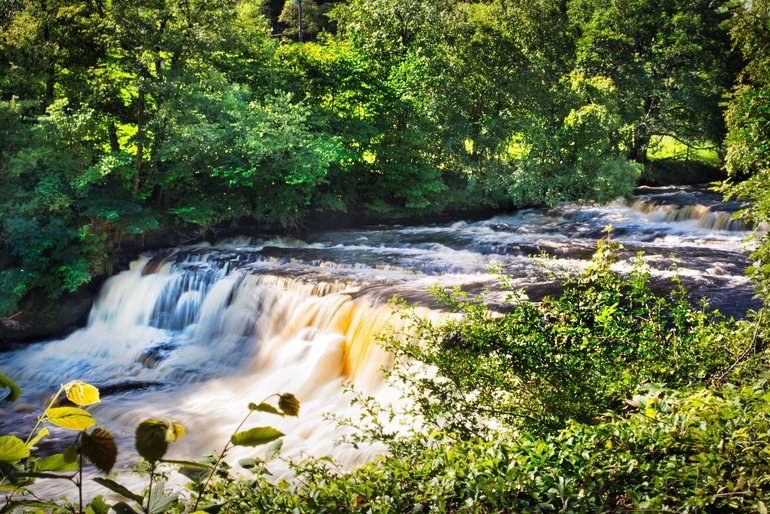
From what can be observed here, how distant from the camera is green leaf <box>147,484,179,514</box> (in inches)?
63.4

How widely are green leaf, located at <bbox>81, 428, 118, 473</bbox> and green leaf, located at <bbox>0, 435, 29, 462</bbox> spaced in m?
0.14

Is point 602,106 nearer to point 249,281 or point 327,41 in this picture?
→ point 327,41

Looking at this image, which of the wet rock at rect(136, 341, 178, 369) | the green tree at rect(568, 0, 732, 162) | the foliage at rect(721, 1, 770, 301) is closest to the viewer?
the foliage at rect(721, 1, 770, 301)

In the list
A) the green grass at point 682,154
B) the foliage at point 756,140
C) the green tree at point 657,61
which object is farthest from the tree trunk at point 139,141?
the green grass at point 682,154

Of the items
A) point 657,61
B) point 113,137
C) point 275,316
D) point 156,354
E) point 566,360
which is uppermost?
point 657,61

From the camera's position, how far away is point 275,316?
11844mm

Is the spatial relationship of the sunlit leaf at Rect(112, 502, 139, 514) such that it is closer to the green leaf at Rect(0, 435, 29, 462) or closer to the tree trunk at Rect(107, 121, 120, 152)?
the green leaf at Rect(0, 435, 29, 462)

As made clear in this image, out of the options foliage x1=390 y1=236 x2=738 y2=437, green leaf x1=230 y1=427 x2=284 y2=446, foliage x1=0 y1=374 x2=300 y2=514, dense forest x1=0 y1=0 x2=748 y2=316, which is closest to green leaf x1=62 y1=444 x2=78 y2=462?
foliage x1=0 y1=374 x2=300 y2=514

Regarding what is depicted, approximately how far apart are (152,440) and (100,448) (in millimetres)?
123

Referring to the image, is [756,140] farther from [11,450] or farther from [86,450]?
[11,450]

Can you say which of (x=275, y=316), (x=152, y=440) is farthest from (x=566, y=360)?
(x=275, y=316)

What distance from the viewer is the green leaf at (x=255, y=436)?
1641 mm

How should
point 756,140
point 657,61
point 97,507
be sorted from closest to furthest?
point 97,507 < point 756,140 < point 657,61

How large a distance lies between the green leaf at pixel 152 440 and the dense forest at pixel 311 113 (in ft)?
37.6
